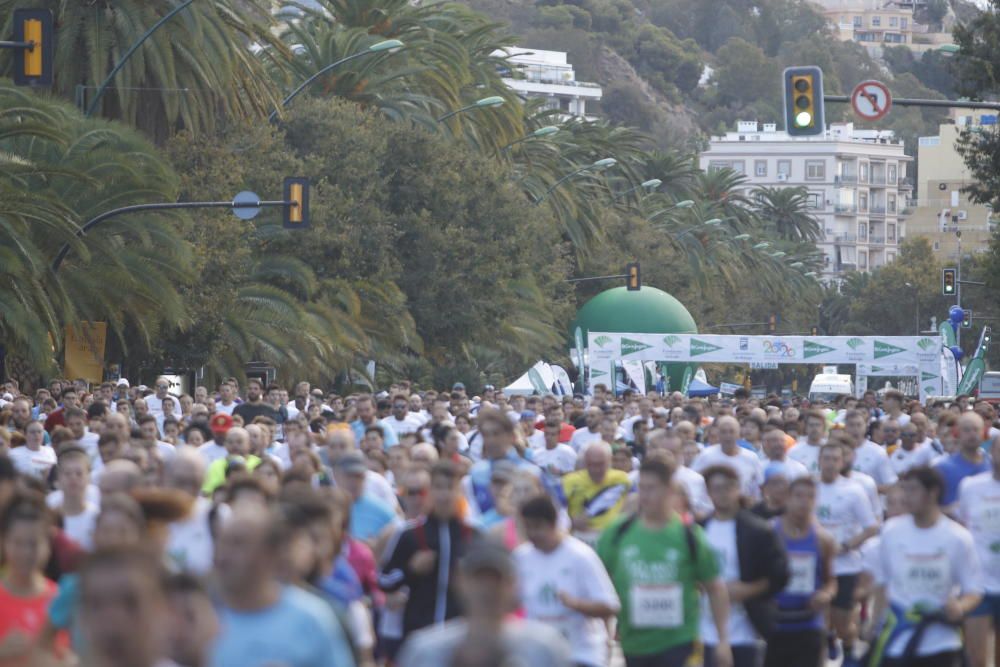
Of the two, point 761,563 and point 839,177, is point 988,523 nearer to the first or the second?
point 761,563

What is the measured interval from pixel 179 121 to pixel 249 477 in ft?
107

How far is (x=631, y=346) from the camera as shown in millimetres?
41875

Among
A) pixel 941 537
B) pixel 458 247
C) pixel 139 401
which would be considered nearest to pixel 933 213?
pixel 458 247

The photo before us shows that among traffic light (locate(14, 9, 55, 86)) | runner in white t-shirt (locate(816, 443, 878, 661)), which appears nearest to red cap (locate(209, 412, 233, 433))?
traffic light (locate(14, 9, 55, 86))

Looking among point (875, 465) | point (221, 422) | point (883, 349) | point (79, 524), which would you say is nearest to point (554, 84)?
point (883, 349)

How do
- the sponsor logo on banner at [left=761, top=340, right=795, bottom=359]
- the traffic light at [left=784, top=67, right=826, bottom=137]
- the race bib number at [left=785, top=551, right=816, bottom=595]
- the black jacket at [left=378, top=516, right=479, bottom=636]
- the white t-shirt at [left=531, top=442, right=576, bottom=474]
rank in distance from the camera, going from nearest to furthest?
the black jacket at [left=378, top=516, right=479, bottom=636] → the race bib number at [left=785, top=551, right=816, bottom=595] → the white t-shirt at [left=531, top=442, right=576, bottom=474] → the traffic light at [left=784, top=67, right=826, bottom=137] → the sponsor logo on banner at [left=761, top=340, right=795, bottom=359]

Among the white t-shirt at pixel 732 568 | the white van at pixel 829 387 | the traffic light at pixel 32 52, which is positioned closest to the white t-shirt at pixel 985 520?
the white t-shirt at pixel 732 568

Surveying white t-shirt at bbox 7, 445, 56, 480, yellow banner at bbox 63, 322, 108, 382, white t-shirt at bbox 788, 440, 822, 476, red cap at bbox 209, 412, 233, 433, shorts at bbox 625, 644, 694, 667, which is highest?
shorts at bbox 625, 644, 694, 667

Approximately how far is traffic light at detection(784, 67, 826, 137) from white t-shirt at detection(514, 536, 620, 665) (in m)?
14.4

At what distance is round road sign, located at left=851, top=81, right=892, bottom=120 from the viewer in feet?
78.0

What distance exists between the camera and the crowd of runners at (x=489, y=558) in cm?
559

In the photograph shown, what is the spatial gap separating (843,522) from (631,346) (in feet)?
96.4

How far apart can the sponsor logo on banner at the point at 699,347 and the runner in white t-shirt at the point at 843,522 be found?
2980 cm

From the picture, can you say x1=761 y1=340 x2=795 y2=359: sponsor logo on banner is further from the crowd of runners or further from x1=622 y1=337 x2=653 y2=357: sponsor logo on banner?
the crowd of runners
